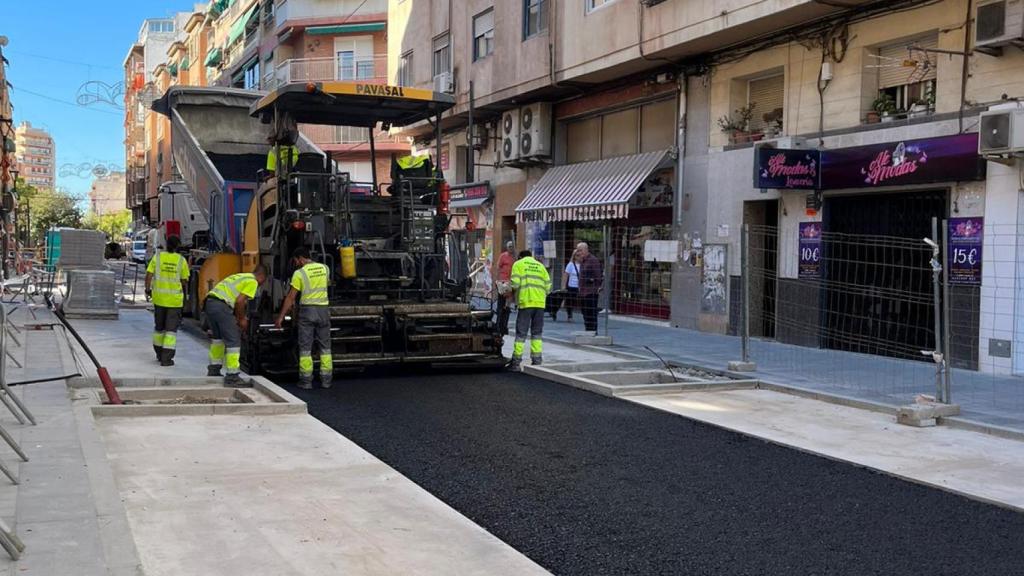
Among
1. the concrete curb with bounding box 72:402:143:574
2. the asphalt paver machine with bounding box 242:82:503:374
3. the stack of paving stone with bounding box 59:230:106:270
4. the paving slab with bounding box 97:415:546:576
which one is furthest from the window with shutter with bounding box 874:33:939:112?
the stack of paving stone with bounding box 59:230:106:270

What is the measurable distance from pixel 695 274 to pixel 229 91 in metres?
8.75

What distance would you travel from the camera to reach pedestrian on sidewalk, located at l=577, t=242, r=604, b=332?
15.3 m

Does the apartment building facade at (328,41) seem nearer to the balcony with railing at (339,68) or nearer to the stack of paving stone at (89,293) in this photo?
the balcony with railing at (339,68)

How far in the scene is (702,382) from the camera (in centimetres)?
995

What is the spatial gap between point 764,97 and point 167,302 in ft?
33.1

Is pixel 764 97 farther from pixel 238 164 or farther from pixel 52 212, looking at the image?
pixel 52 212

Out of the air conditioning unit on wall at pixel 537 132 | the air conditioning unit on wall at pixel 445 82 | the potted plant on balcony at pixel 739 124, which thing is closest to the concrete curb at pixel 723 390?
the potted plant on balcony at pixel 739 124

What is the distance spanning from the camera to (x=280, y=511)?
5.05m

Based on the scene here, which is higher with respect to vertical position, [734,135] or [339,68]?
[339,68]

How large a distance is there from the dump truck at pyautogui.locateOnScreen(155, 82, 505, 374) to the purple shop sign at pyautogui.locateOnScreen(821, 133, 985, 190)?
18.9 ft

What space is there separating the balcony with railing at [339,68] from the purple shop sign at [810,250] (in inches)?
1049

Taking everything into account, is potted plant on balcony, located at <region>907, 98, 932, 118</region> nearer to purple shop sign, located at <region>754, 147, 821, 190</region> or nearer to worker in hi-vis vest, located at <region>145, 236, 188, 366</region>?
purple shop sign, located at <region>754, 147, 821, 190</region>

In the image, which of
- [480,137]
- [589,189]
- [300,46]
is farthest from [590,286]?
[300,46]

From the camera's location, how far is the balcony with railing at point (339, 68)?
37844mm
